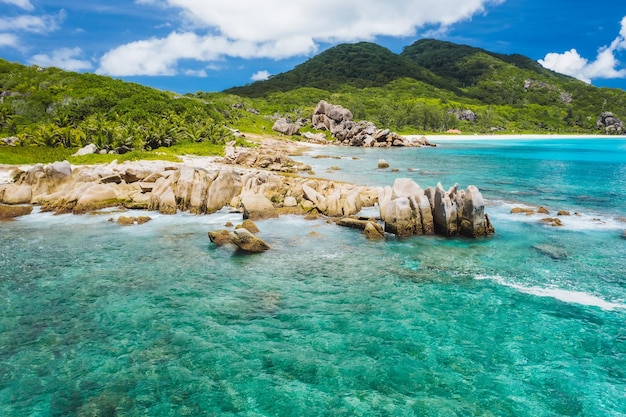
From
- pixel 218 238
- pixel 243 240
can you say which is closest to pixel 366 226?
pixel 243 240

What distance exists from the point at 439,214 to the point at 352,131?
11015 centimetres

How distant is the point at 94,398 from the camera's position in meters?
11.9

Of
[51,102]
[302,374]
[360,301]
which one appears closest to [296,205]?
[360,301]

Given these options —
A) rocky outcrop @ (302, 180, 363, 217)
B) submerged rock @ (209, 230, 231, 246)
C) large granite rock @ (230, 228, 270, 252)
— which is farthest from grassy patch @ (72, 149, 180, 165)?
large granite rock @ (230, 228, 270, 252)

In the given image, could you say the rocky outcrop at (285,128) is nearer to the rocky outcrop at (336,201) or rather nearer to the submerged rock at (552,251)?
the rocky outcrop at (336,201)

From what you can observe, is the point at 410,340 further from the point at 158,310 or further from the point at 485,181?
the point at 485,181

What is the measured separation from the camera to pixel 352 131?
135 metres

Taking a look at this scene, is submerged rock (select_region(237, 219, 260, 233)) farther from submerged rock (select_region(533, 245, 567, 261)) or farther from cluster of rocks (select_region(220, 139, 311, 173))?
cluster of rocks (select_region(220, 139, 311, 173))

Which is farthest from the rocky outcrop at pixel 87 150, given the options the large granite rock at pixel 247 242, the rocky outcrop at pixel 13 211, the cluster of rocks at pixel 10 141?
the large granite rock at pixel 247 242

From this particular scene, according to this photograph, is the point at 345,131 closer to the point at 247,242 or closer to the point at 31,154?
the point at 31,154

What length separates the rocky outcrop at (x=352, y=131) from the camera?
12812cm

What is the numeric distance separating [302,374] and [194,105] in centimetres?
11464

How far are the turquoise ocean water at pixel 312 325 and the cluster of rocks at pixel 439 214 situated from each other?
4.36 feet

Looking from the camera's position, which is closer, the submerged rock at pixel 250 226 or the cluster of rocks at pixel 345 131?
the submerged rock at pixel 250 226
